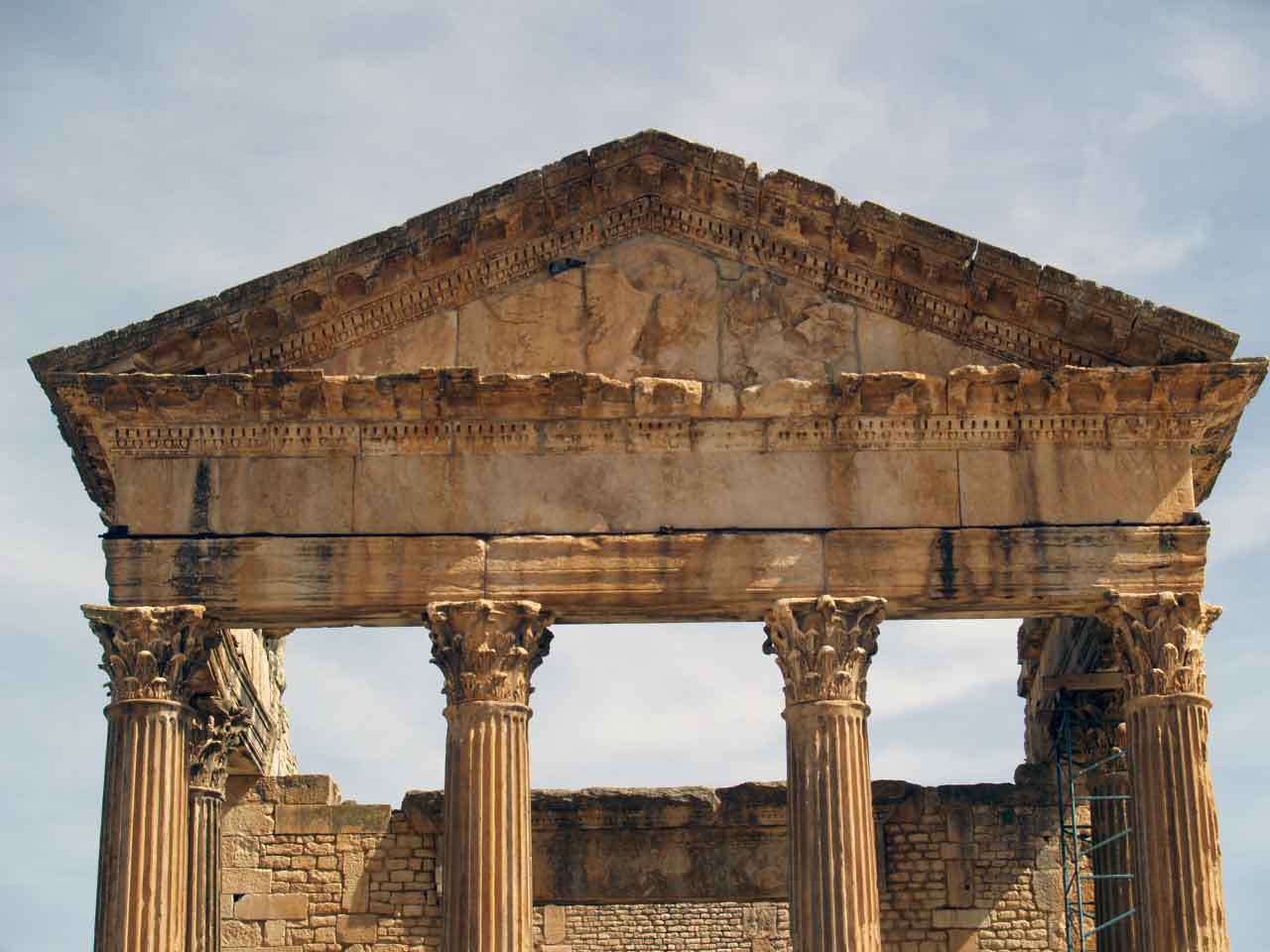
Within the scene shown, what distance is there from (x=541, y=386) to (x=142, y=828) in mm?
5544

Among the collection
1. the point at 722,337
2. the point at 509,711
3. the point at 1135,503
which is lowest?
the point at 509,711

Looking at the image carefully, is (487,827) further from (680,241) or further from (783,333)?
(680,241)

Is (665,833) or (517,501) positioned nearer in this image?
(517,501)

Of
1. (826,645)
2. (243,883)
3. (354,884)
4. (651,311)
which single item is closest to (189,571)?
(651,311)

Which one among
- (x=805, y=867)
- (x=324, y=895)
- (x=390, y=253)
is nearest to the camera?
(x=805, y=867)

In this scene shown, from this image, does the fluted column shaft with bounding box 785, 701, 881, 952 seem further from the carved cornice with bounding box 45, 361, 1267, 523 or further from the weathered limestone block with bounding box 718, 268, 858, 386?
the weathered limestone block with bounding box 718, 268, 858, 386

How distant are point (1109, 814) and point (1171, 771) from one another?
148 inches

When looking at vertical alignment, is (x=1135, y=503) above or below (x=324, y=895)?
above

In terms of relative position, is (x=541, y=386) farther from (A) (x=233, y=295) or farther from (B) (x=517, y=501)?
(A) (x=233, y=295)

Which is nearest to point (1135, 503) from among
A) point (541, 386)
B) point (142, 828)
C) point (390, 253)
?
point (541, 386)

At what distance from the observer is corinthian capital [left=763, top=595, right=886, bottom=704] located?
2414 cm

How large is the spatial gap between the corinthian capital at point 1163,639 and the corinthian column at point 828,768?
2.35 m

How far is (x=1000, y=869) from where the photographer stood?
30109 mm

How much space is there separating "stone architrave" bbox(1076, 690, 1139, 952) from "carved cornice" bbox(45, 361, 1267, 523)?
3676 mm
